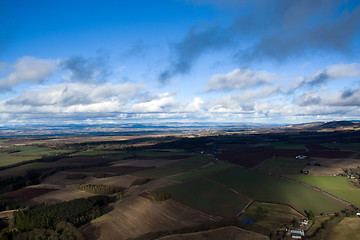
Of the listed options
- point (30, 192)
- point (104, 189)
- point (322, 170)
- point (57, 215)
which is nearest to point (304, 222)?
point (57, 215)

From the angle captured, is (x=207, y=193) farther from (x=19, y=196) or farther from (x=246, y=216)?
(x=19, y=196)

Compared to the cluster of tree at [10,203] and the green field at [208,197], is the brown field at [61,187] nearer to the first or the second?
the cluster of tree at [10,203]

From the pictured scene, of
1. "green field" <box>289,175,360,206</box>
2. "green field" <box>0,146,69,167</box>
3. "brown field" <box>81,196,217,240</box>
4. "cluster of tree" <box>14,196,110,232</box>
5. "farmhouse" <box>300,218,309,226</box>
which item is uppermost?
"green field" <box>0,146,69,167</box>

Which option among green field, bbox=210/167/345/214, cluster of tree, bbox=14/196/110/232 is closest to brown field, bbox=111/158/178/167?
green field, bbox=210/167/345/214

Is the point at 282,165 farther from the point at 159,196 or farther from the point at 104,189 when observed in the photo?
the point at 104,189

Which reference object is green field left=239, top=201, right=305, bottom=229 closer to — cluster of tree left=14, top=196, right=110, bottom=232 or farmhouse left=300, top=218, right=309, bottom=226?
farmhouse left=300, top=218, right=309, bottom=226

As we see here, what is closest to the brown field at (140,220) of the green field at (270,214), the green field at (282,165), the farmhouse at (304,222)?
the green field at (270,214)
